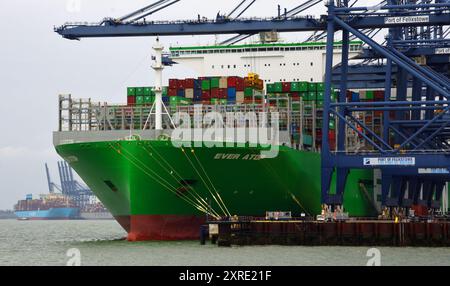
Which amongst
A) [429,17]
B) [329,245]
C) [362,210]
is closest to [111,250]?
[329,245]

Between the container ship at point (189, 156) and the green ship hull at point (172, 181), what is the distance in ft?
0.16

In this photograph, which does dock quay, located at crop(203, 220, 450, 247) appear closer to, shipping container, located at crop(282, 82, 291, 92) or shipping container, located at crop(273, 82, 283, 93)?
shipping container, located at crop(273, 82, 283, 93)

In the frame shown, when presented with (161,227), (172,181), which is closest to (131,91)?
(172,181)

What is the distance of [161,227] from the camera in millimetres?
55375

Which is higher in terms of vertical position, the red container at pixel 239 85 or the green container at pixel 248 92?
the red container at pixel 239 85

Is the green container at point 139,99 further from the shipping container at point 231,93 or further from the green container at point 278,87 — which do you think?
the green container at point 278,87

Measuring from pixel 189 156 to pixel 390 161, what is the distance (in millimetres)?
10134

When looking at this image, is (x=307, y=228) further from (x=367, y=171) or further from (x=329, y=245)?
(x=367, y=171)

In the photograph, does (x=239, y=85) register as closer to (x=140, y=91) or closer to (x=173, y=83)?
(x=173, y=83)

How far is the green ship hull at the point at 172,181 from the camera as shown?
181 ft

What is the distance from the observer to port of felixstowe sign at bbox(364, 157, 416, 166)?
5591 cm

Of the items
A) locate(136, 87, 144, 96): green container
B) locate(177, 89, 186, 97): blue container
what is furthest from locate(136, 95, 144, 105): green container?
locate(177, 89, 186, 97): blue container

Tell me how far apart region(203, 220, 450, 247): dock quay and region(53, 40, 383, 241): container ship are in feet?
13.7

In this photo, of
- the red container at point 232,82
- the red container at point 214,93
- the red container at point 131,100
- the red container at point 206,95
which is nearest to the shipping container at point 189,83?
the red container at point 206,95
